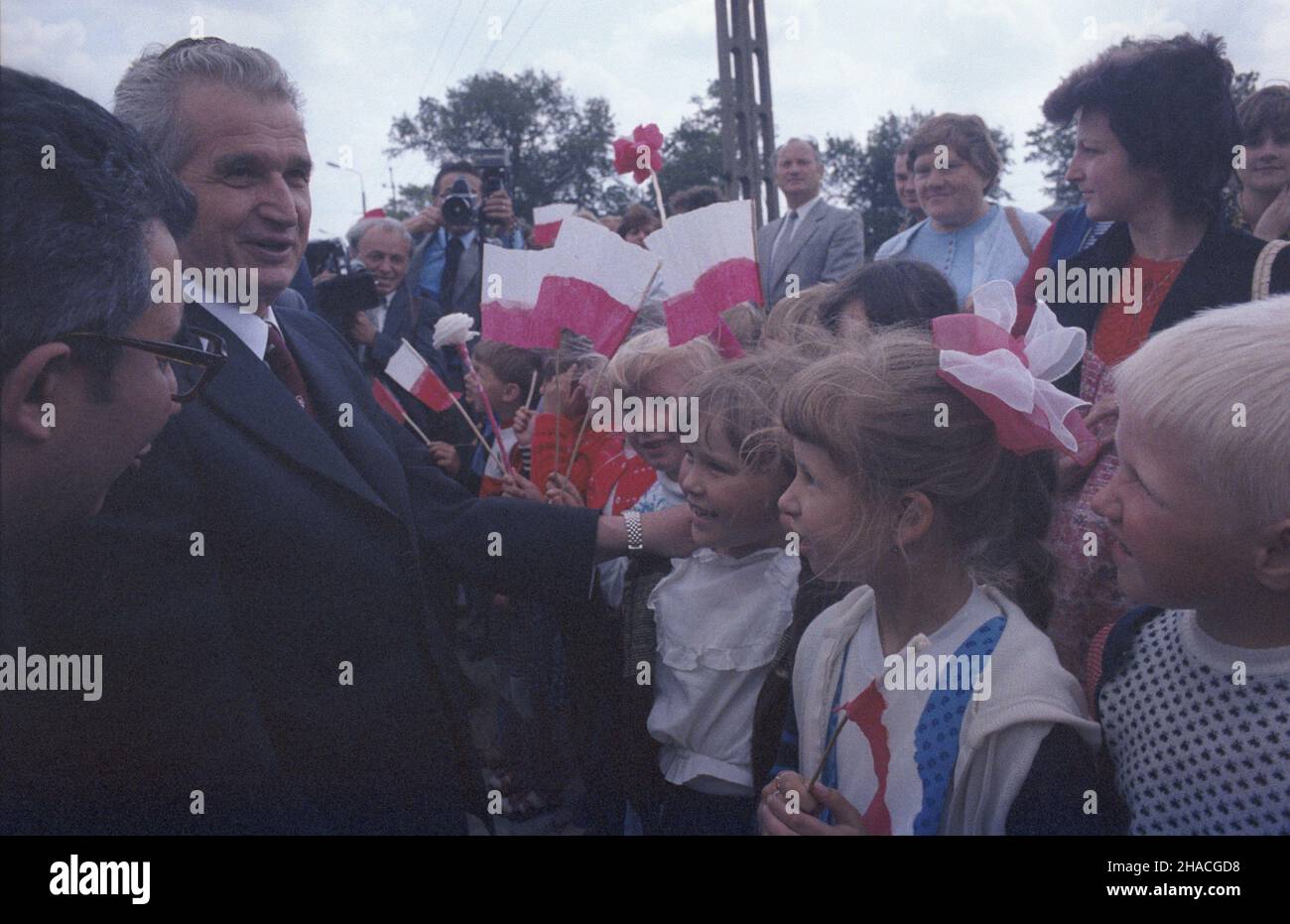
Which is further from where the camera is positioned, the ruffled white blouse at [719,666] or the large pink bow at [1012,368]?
the ruffled white blouse at [719,666]

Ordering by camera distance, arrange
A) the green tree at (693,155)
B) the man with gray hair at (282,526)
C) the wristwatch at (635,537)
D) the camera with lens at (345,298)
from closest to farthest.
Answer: the man with gray hair at (282,526)
the wristwatch at (635,537)
the camera with lens at (345,298)
the green tree at (693,155)

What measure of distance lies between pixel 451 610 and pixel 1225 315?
4.71 ft

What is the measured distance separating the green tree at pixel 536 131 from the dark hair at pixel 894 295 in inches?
756

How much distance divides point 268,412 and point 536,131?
88.3ft

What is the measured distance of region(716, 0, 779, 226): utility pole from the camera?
20.9 feet

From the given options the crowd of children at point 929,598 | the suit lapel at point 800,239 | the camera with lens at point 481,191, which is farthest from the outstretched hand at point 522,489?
the camera with lens at point 481,191

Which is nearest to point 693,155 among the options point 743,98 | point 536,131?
point 536,131

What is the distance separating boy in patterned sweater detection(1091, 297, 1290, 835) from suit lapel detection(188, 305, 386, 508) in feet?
3.07

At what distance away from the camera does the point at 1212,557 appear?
3.29ft

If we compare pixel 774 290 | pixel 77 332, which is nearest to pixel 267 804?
pixel 77 332

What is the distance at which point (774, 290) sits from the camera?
12.7ft

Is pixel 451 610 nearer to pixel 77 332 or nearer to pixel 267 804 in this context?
pixel 267 804

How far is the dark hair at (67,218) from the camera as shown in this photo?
813 mm

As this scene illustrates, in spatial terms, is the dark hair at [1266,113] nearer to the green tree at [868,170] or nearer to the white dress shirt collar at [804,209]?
the white dress shirt collar at [804,209]
